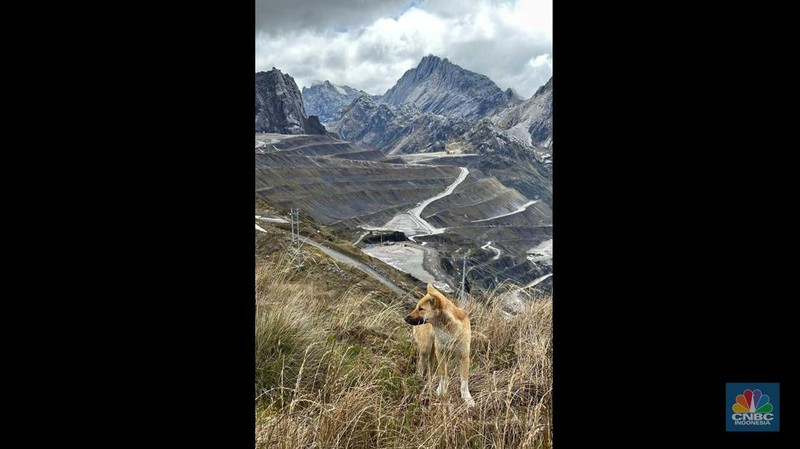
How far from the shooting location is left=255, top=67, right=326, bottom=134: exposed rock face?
54.2m

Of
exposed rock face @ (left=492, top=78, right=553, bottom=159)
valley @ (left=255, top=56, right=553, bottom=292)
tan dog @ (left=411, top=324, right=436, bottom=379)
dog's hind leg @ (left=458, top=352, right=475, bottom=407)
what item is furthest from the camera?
exposed rock face @ (left=492, top=78, right=553, bottom=159)

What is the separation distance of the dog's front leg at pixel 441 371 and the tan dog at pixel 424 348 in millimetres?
72

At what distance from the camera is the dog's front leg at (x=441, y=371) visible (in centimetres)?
246
